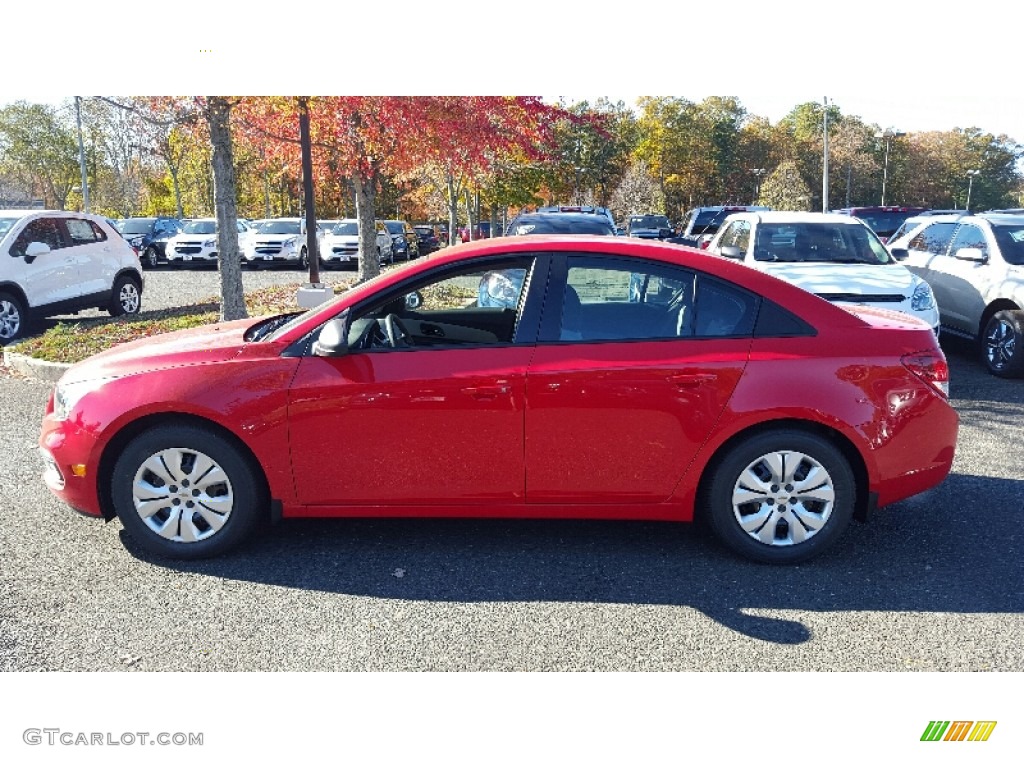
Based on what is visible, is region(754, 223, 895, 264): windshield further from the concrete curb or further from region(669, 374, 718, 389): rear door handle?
the concrete curb

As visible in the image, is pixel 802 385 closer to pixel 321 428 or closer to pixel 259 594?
pixel 321 428

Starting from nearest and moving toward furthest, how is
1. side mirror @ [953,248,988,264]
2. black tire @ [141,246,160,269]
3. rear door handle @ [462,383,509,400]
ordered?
rear door handle @ [462,383,509,400] → side mirror @ [953,248,988,264] → black tire @ [141,246,160,269]

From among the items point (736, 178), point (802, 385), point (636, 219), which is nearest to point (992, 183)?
point (736, 178)

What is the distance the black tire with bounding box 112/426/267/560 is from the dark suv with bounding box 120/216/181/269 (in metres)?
24.1

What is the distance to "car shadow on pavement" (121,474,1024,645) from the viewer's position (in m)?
3.81

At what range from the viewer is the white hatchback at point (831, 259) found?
7.64 m

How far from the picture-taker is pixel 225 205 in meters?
9.76

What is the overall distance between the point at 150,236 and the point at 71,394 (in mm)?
25567

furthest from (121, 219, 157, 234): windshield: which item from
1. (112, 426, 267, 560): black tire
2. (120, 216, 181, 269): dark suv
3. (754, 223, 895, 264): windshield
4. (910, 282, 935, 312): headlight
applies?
(112, 426, 267, 560): black tire

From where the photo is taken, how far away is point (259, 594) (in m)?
3.87

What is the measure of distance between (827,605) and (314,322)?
9.23 ft

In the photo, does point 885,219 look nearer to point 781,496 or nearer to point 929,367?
point 929,367

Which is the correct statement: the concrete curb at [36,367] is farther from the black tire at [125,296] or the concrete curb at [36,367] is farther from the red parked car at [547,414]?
the red parked car at [547,414]

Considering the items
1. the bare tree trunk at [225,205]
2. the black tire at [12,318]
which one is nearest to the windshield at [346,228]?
the black tire at [12,318]
